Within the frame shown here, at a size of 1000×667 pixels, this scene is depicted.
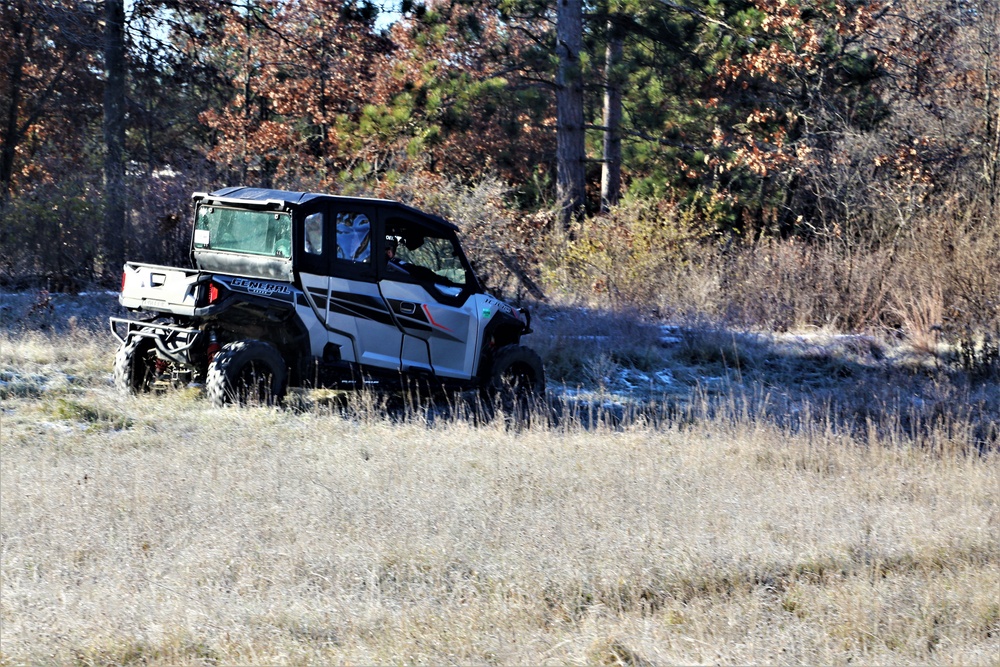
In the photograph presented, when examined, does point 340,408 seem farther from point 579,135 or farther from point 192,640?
point 579,135

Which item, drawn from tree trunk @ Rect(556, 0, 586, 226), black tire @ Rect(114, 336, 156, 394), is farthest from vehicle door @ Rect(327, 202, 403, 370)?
tree trunk @ Rect(556, 0, 586, 226)

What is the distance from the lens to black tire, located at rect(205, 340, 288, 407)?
30.7 ft

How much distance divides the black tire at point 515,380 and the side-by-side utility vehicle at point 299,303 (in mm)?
295

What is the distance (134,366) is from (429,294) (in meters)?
2.68

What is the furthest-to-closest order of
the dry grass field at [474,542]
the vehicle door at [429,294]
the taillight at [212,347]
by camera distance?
the vehicle door at [429,294], the taillight at [212,347], the dry grass field at [474,542]

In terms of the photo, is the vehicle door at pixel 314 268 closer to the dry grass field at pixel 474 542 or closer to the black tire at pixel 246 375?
the black tire at pixel 246 375

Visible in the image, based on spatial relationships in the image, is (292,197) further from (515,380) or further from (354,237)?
(515,380)

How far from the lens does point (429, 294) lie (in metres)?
10.5

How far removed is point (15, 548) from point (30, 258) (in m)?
11.6

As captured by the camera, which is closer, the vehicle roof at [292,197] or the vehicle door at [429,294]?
the vehicle roof at [292,197]

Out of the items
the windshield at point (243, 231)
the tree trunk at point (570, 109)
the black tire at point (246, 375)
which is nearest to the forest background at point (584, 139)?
the tree trunk at point (570, 109)

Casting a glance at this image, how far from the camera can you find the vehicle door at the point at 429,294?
1034 centimetres

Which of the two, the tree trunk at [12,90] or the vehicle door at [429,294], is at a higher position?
the tree trunk at [12,90]

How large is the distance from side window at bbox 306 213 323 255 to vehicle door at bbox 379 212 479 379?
23.9 inches
